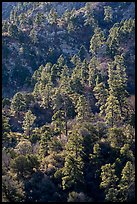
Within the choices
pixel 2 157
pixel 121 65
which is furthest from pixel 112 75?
pixel 2 157

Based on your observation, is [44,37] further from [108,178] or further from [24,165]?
[108,178]

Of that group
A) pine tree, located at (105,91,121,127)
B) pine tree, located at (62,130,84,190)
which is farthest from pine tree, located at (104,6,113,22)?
pine tree, located at (62,130,84,190)

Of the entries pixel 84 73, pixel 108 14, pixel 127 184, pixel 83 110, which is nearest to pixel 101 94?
pixel 83 110

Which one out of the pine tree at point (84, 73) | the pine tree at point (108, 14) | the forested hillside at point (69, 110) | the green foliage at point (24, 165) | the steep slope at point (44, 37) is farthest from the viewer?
the pine tree at point (108, 14)

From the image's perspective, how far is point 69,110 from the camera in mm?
85875

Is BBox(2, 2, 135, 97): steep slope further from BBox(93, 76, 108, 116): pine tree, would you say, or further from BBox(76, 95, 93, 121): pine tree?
BBox(76, 95, 93, 121): pine tree

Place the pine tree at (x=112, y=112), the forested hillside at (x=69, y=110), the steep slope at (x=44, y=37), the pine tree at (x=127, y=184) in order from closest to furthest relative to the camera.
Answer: the pine tree at (x=127, y=184), the forested hillside at (x=69, y=110), the pine tree at (x=112, y=112), the steep slope at (x=44, y=37)

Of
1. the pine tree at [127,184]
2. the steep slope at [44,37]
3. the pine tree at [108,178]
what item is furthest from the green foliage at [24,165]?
the steep slope at [44,37]

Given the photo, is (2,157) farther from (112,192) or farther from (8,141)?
(112,192)

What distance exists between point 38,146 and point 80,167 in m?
13.3

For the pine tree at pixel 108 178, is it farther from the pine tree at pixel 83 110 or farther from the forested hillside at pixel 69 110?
the pine tree at pixel 83 110

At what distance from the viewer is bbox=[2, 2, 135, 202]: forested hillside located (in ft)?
198

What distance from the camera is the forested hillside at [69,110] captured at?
60.4m

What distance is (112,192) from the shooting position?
189 ft
